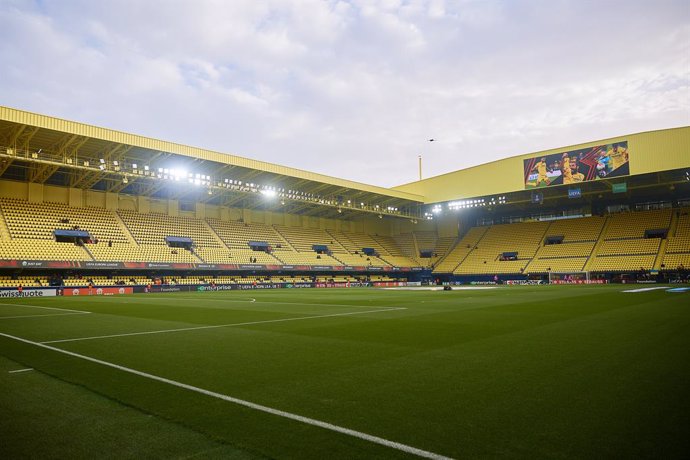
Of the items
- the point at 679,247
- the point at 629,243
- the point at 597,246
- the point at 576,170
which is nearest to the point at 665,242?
the point at 679,247

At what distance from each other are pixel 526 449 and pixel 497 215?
7199 centimetres

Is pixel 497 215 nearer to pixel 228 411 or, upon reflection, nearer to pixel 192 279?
pixel 192 279

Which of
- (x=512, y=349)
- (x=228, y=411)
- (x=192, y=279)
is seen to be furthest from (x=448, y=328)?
(x=192, y=279)

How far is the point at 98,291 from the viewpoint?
1453 inches

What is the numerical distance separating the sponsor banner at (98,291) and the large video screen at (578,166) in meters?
45.8

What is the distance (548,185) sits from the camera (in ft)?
169

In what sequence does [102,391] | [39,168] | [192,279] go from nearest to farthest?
[102,391] < [39,168] < [192,279]

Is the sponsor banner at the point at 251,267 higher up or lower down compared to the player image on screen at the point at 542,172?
lower down

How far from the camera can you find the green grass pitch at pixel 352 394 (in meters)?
3.62

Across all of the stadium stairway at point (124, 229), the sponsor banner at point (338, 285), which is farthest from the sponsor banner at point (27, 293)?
the sponsor banner at point (338, 285)

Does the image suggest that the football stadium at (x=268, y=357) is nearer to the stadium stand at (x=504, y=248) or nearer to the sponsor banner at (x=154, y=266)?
the sponsor banner at (x=154, y=266)

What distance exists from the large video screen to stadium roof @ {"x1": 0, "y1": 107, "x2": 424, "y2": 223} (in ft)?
57.6

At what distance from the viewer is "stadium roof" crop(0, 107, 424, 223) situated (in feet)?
118

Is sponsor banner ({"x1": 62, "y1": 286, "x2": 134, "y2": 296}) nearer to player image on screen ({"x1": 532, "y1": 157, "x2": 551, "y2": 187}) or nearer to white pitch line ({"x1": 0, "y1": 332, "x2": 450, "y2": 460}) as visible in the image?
white pitch line ({"x1": 0, "y1": 332, "x2": 450, "y2": 460})
